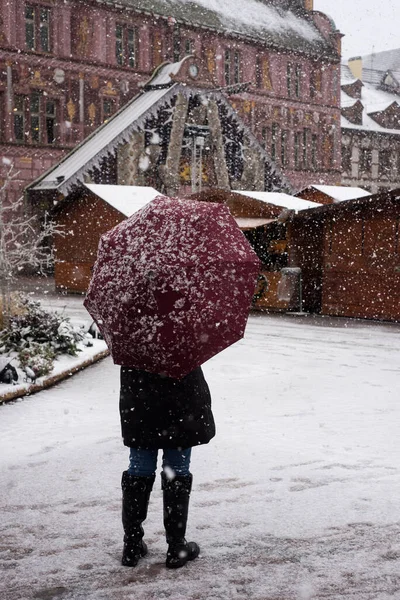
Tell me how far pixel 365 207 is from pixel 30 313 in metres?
10.3

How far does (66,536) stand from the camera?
4.77m

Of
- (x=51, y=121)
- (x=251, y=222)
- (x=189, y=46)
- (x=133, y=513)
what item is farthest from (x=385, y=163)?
(x=133, y=513)

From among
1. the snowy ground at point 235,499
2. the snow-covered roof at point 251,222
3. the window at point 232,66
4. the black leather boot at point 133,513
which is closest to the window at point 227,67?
the window at point 232,66

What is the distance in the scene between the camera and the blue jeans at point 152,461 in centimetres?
432

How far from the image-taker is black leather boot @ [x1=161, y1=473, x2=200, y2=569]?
429 centimetres

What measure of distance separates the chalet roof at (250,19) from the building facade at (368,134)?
5.22 m

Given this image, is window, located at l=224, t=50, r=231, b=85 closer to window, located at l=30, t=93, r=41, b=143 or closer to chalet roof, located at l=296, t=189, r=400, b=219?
window, located at l=30, t=93, r=41, b=143

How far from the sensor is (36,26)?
1353 inches

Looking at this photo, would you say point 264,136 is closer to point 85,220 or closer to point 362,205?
point 85,220

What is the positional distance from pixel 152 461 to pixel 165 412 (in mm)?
335

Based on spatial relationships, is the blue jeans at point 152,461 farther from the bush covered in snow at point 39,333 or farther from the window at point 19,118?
the window at point 19,118

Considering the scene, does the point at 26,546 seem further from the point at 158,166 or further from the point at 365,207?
the point at 158,166

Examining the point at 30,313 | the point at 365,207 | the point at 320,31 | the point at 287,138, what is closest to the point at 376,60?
the point at 320,31

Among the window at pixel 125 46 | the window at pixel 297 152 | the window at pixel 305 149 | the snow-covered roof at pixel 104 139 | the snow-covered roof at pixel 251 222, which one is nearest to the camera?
the snow-covered roof at pixel 251 222
